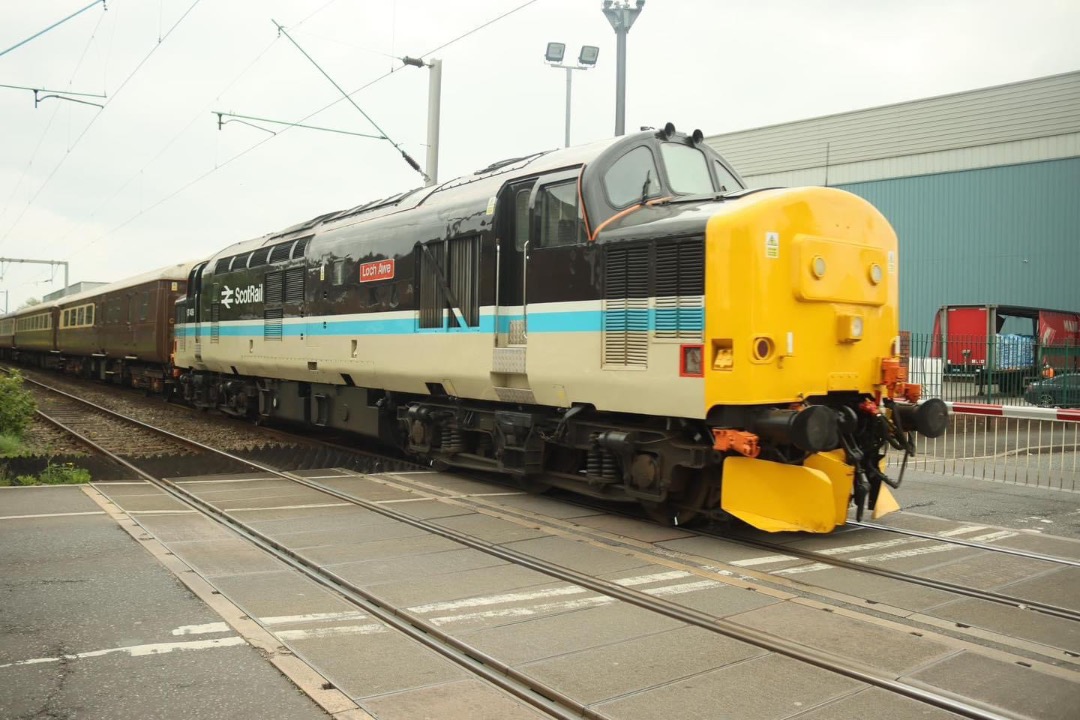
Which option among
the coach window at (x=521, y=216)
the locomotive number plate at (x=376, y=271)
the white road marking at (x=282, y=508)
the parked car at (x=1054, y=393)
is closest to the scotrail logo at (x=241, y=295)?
the locomotive number plate at (x=376, y=271)

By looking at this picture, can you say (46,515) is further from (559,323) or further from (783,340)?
(783,340)

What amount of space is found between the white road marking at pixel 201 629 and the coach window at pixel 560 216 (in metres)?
4.56

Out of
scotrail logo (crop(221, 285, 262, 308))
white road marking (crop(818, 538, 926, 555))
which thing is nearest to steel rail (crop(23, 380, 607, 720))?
white road marking (crop(818, 538, 926, 555))

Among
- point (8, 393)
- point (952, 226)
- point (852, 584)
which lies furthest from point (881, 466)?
point (952, 226)

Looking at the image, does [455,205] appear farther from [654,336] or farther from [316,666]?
[316,666]

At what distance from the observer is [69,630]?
4.87 meters

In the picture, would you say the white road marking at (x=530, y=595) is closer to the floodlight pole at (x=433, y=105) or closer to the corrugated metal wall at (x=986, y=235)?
the floodlight pole at (x=433, y=105)

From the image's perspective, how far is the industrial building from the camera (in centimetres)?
2962

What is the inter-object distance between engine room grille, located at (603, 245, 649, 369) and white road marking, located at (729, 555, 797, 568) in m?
1.77

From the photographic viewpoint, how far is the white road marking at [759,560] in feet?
21.1

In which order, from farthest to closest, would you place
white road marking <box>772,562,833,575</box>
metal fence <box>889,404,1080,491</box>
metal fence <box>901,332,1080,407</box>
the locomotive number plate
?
1. metal fence <box>901,332,1080,407</box>
2. the locomotive number plate
3. metal fence <box>889,404,1080,491</box>
4. white road marking <box>772,562,833,575</box>

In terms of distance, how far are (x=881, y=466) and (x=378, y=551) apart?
4631 millimetres

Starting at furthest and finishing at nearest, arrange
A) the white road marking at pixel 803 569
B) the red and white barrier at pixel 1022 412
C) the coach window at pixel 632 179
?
the red and white barrier at pixel 1022 412 < the coach window at pixel 632 179 < the white road marking at pixel 803 569

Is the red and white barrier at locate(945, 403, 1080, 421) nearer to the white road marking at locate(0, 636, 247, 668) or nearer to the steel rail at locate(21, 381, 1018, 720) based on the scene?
the steel rail at locate(21, 381, 1018, 720)
